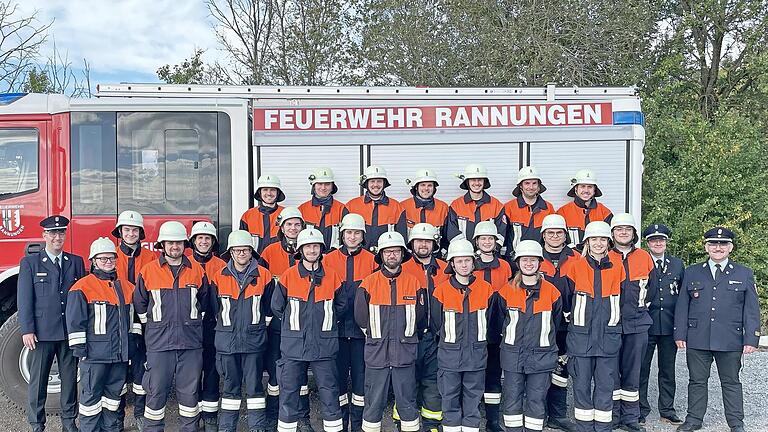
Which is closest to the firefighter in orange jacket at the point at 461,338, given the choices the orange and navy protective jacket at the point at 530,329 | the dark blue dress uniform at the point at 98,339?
the orange and navy protective jacket at the point at 530,329

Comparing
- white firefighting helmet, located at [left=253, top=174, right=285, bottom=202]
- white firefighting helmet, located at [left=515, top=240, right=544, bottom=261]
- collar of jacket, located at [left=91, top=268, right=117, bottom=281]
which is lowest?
collar of jacket, located at [left=91, top=268, right=117, bottom=281]

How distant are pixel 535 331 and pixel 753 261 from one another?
27.1 feet

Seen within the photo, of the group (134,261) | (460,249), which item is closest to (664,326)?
(460,249)

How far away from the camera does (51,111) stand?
572cm

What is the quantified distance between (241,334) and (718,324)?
4033 millimetres

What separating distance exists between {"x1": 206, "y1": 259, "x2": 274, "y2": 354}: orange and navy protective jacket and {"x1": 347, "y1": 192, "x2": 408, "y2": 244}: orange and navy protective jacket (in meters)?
1.20

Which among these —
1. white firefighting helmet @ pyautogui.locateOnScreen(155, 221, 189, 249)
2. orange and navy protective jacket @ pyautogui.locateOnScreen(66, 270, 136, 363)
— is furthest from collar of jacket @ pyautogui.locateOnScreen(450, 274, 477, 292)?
orange and navy protective jacket @ pyautogui.locateOnScreen(66, 270, 136, 363)

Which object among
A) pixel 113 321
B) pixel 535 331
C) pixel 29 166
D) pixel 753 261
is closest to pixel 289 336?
pixel 113 321

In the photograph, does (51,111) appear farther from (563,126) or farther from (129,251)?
(563,126)

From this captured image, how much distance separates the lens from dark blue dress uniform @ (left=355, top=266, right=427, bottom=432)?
4.70 metres

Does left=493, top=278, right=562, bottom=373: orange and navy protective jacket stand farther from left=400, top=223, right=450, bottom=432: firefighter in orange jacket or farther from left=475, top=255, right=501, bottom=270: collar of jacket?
left=400, top=223, right=450, bottom=432: firefighter in orange jacket

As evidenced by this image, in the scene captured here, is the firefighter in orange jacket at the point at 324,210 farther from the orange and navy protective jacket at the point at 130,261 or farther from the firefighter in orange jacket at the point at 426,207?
the orange and navy protective jacket at the point at 130,261

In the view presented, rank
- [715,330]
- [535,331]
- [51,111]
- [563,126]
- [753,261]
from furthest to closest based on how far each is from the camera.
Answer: [753,261] < [563,126] < [51,111] < [715,330] < [535,331]

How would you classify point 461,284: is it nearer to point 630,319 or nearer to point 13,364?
point 630,319
